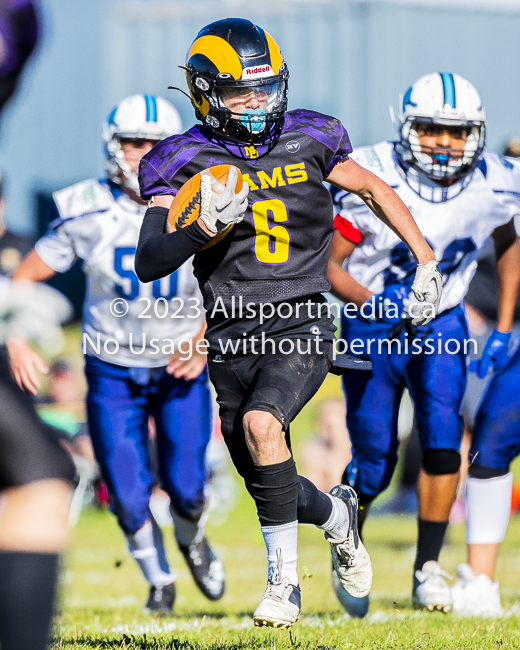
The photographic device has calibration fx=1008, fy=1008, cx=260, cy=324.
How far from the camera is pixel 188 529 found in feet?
16.8

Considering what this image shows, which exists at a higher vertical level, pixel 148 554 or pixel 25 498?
pixel 25 498

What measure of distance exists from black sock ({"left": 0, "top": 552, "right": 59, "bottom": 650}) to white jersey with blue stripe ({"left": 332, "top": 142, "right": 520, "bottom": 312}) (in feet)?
8.72

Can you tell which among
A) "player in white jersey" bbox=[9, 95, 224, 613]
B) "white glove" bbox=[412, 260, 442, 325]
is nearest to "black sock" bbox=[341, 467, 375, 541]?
"player in white jersey" bbox=[9, 95, 224, 613]

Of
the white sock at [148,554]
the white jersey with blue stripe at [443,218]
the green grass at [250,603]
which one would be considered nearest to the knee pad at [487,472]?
the green grass at [250,603]

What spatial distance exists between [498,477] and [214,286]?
197 cm

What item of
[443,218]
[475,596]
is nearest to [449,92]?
[443,218]

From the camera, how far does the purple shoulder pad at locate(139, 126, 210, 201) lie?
334cm

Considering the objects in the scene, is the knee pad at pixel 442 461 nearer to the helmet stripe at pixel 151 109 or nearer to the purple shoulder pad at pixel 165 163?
the purple shoulder pad at pixel 165 163

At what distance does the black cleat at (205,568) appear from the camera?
17.0 feet

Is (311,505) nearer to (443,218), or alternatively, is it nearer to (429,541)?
(429,541)

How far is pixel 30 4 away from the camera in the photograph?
7.07ft

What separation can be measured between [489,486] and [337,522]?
144 centimetres

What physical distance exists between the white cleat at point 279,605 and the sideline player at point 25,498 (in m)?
0.96

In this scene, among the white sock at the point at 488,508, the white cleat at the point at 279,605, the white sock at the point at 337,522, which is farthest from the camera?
the white sock at the point at 488,508
